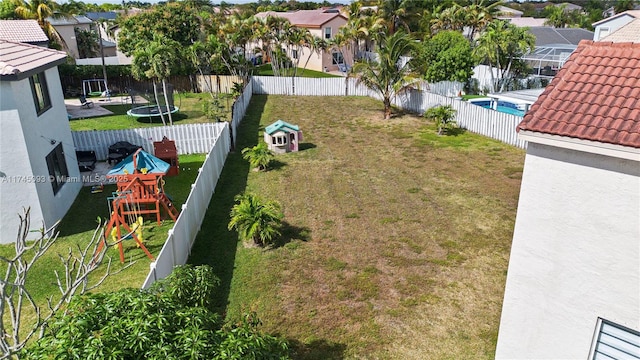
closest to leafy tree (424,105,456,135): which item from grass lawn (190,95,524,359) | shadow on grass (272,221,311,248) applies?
grass lawn (190,95,524,359)

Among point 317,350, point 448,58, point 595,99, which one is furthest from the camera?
point 448,58

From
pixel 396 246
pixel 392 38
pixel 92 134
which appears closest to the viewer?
pixel 396 246

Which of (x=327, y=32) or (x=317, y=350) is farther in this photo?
(x=327, y=32)

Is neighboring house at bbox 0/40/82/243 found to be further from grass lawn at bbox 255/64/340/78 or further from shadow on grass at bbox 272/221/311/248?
grass lawn at bbox 255/64/340/78

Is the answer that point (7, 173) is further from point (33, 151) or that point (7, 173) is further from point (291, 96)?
point (291, 96)

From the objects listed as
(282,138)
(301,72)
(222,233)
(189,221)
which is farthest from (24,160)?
(301,72)

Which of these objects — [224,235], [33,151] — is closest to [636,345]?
[224,235]

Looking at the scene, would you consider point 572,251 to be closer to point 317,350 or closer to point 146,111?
point 317,350
